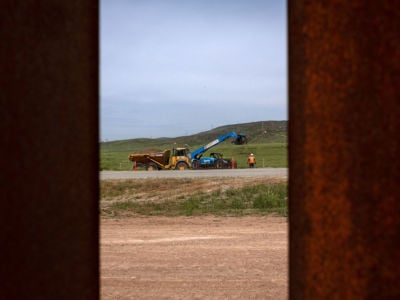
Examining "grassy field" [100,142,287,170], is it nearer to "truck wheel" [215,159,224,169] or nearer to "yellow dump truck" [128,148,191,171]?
"truck wheel" [215,159,224,169]

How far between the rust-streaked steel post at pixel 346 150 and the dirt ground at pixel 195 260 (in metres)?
4.74

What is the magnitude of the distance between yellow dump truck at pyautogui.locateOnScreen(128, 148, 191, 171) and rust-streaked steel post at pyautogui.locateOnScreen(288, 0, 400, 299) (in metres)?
28.3

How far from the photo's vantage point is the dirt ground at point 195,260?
5953 mm

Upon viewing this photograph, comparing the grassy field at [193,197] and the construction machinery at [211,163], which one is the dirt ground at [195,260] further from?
the construction machinery at [211,163]

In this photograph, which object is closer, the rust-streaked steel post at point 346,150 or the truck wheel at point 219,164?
the rust-streaked steel post at point 346,150

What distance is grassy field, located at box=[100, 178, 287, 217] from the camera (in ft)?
46.9

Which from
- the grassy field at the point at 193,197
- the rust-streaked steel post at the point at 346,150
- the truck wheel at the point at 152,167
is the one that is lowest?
the grassy field at the point at 193,197

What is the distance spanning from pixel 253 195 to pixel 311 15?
16084 mm
